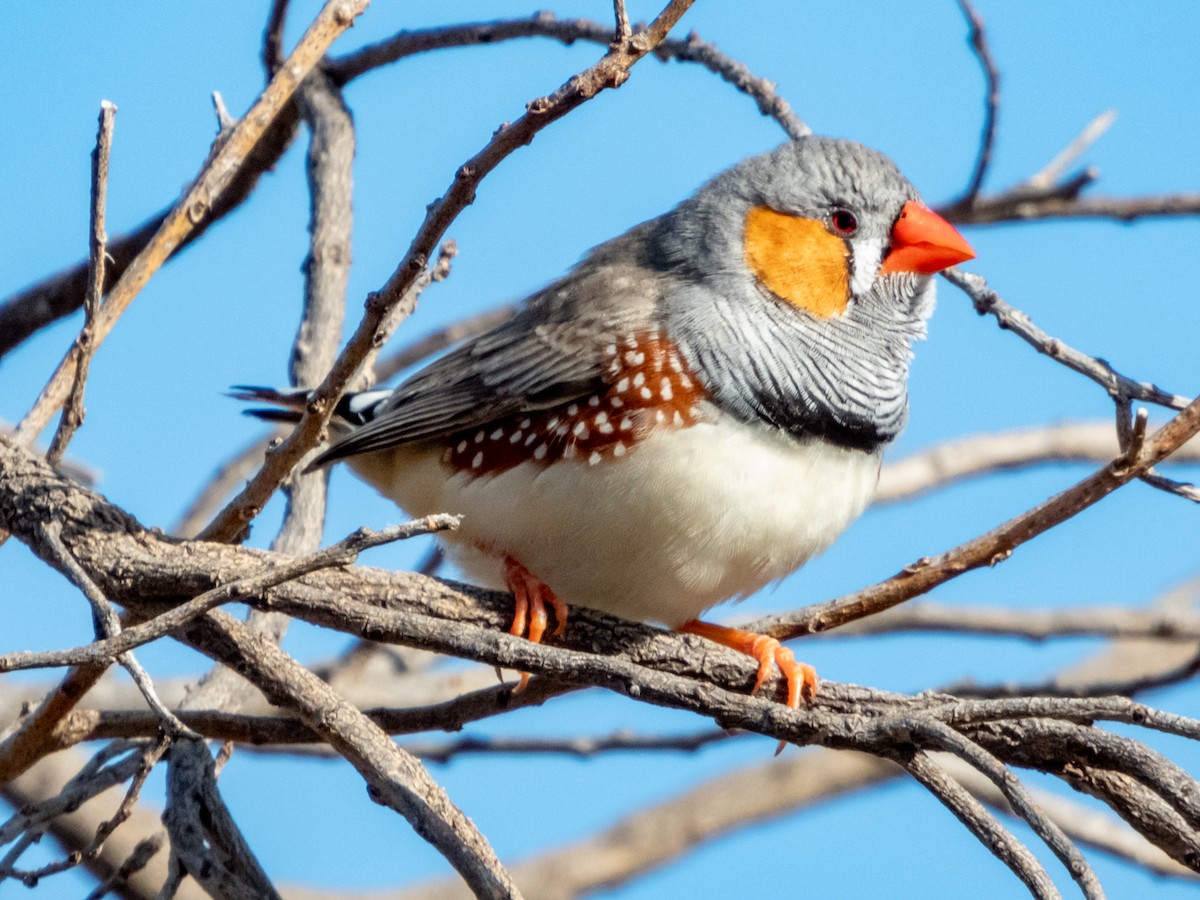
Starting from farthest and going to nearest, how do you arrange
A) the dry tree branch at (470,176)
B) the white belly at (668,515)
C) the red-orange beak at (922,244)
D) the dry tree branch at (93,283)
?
the red-orange beak at (922,244), the white belly at (668,515), the dry tree branch at (93,283), the dry tree branch at (470,176)

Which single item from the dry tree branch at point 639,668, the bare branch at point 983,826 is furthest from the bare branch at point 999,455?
the bare branch at point 983,826

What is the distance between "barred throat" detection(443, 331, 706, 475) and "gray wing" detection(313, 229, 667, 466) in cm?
3

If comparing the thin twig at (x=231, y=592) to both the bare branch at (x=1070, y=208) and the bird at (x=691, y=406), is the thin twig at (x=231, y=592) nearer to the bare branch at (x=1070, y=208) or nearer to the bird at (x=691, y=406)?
the bird at (x=691, y=406)

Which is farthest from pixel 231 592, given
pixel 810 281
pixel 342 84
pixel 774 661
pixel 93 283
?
pixel 342 84

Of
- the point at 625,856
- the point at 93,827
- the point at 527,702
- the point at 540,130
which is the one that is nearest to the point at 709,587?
the point at 527,702

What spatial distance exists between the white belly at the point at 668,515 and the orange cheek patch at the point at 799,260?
50 centimetres

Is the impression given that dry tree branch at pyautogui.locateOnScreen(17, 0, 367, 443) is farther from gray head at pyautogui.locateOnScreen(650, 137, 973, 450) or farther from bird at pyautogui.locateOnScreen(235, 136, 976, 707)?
gray head at pyautogui.locateOnScreen(650, 137, 973, 450)

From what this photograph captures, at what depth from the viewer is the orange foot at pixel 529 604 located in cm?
356

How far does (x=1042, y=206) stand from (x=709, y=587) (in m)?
2.37

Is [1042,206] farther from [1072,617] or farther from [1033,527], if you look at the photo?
[1033,527]

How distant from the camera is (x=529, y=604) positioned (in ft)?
12.2

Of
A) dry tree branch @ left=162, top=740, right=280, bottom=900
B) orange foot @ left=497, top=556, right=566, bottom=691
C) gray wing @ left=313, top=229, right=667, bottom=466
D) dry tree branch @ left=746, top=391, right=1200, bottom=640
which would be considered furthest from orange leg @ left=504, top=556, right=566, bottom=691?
dry tree branch @ left=162, top=740, right=280, bottom=900

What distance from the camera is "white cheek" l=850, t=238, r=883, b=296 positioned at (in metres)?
4.30

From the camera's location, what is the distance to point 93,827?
4.63 meters
